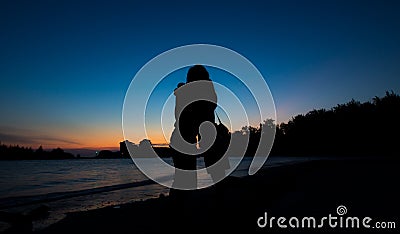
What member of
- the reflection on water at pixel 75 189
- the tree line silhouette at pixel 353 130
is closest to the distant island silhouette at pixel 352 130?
the tree line silhouette at pixel 353 130

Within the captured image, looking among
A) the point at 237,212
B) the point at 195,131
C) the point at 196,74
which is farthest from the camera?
the point at 237,212

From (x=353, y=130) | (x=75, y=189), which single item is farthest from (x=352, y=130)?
(x=75, y=189)

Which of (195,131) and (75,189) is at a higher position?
(195,131)

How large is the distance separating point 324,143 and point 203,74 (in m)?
100

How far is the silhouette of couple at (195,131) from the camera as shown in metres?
3.88

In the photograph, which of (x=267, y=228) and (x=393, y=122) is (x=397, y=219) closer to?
(x=267, y=228)

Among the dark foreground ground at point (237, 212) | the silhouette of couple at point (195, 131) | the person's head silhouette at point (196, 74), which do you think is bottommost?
the dark foreground ground at point (237, 212)

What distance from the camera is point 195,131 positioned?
405 cm

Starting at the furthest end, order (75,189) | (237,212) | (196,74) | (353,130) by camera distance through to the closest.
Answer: (353,130) < (75,189) < (237,212) < (196,74)

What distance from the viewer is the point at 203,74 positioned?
4293mm

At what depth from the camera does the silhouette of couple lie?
388 centimetres

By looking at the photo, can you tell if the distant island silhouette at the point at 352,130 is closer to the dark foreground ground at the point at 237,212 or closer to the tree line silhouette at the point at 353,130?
the tree line silhouette at the point at 353,130

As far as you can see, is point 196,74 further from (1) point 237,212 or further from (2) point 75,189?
(2) point 75,189

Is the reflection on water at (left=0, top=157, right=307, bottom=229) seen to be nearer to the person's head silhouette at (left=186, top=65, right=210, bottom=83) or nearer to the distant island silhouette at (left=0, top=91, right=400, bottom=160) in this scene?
the person's head silhouette at (left=186, top=65, right=210, bottom=83)
